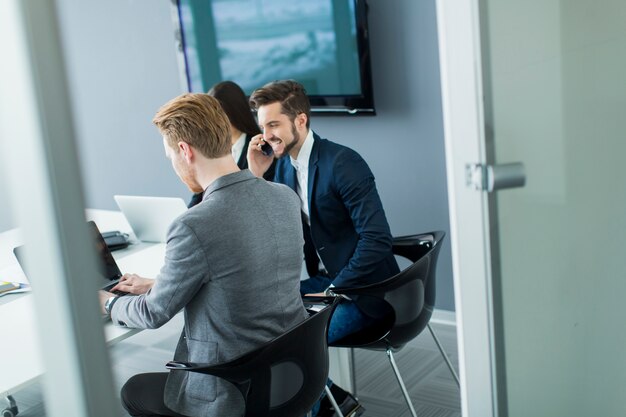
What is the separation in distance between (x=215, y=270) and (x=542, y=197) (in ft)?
2.80

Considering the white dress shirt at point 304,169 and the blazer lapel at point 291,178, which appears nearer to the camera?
the white dress shirt at point 304,169

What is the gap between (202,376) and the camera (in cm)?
209

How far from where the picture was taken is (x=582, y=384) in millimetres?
1847

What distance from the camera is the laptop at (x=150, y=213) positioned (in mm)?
3076

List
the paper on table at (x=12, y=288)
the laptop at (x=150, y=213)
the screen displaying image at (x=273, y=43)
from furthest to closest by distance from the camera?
the screen displaying image at (x=273, y=43) → the laptop at (x=150, y=213) → the paper on table at (x=12, y=288)

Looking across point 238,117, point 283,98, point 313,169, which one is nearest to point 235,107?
point 238,117

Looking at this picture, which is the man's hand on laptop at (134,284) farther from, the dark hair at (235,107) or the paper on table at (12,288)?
the dark hair at (235,107)

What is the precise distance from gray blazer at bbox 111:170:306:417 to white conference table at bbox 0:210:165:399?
0.21 m

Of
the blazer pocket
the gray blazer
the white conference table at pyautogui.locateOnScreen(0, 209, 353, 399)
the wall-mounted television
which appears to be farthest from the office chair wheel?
the wall-mounted television

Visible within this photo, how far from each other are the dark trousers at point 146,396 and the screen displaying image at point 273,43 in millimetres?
1975

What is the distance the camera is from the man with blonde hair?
1.98 metres

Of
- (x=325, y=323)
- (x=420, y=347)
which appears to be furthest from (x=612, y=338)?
(x=420, y=347)

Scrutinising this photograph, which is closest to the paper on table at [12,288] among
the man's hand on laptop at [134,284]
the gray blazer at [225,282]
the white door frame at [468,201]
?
the man's hand on laptop at [134,284]

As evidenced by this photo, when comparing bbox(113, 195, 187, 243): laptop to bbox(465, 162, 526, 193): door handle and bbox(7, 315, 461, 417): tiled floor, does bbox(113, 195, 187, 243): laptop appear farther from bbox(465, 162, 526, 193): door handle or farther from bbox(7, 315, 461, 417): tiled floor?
bbox(465, 162, 526, 193): door handle
